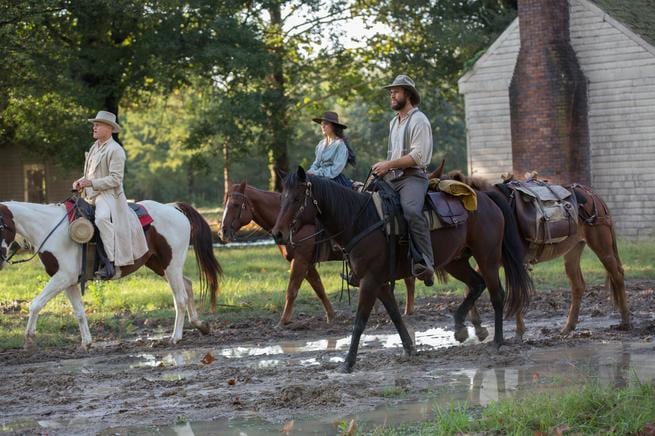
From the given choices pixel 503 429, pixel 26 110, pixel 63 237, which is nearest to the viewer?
pixel 503 429

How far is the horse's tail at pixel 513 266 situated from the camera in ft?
34.4

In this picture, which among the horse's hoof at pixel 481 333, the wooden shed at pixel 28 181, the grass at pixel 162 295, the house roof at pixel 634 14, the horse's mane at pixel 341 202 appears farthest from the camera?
the wooden shed at pixel 28 181

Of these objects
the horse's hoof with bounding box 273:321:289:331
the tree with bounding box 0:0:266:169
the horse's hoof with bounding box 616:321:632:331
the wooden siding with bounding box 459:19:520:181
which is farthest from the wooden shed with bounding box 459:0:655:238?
the horse's hoof with bounding box 616:321:632:331

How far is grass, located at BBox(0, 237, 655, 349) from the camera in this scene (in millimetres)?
13508

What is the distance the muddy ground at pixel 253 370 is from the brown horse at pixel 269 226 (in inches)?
16.5

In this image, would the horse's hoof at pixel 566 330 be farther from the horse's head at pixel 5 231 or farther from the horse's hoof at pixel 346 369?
the horse's head at pixel 5 231

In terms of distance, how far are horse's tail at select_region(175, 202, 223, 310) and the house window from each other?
89.9 ft

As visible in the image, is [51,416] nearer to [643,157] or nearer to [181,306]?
[181,306]

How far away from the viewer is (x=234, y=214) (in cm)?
1292

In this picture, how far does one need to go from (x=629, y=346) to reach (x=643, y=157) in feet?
51.8

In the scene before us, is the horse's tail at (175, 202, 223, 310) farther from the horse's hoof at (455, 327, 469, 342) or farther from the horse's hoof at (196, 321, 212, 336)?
the horse's hoof at (455, 327, 469, 342)

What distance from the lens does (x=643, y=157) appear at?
2486 cm

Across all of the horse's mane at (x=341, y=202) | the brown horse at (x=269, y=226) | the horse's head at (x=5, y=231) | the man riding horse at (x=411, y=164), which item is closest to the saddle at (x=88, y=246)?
the horse's head at (x=5, y=231)

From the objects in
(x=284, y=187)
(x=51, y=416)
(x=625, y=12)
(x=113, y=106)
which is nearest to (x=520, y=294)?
(x=284, y=187)
